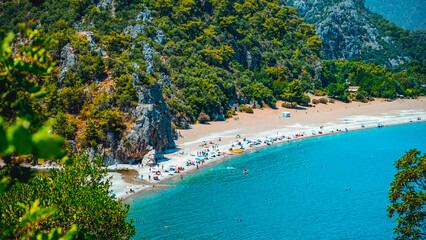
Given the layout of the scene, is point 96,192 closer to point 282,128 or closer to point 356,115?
point 282,128

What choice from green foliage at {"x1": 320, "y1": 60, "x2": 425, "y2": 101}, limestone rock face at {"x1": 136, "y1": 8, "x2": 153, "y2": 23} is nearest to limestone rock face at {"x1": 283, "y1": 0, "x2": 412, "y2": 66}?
green foliage at {"x1": 320, "y1": 60, "x2": 425, "y2": 101}

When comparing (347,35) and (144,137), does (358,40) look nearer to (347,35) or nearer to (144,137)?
(347,35)

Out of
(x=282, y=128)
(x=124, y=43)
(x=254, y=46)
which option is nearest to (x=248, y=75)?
(x=254, y=46)

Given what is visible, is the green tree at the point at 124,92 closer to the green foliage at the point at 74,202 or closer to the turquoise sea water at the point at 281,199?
the turquoise sea water at the point at 281,199

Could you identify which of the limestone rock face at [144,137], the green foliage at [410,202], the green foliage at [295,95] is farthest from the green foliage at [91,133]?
the green foliage at [295,95]

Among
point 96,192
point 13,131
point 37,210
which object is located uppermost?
point 13,131

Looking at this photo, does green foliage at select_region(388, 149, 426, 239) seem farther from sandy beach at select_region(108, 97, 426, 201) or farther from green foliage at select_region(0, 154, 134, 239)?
sandy beach at select_region(108, 97, 426, 201)
